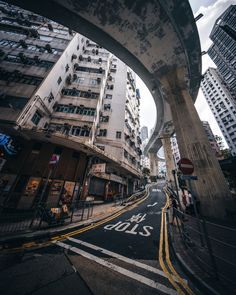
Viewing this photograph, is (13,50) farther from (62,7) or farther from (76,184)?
(76,184)

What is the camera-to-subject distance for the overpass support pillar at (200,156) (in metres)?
8.95

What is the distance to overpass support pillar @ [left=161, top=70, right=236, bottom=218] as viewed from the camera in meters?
8.95

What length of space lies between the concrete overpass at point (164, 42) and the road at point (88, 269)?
290 inches

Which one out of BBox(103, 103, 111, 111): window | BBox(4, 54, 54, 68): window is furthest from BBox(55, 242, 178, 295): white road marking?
BBox(103, 103, 111, 111): window

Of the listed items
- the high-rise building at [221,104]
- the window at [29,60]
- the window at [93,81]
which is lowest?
the window at [29,60]

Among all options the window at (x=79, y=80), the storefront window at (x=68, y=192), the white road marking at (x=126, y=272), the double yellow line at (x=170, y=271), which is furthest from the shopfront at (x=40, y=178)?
the window at (x=79, y=80)

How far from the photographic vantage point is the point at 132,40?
13586mm

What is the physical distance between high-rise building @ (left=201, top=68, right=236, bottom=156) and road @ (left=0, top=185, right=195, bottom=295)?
71.5 meters

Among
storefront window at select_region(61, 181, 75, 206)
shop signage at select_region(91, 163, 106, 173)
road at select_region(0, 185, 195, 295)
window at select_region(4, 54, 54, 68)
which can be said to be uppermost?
window at select_region(4, 54, 54, 68)

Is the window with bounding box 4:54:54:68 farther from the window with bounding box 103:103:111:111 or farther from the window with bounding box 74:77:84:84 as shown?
the window with bounding box 103:103:111:111

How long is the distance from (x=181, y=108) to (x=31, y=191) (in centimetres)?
1705

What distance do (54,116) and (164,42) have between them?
55.7 feet

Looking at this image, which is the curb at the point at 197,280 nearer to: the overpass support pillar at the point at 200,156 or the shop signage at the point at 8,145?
the overpass support pillar at the point at 200,156

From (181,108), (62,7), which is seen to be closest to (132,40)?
(62,7)
